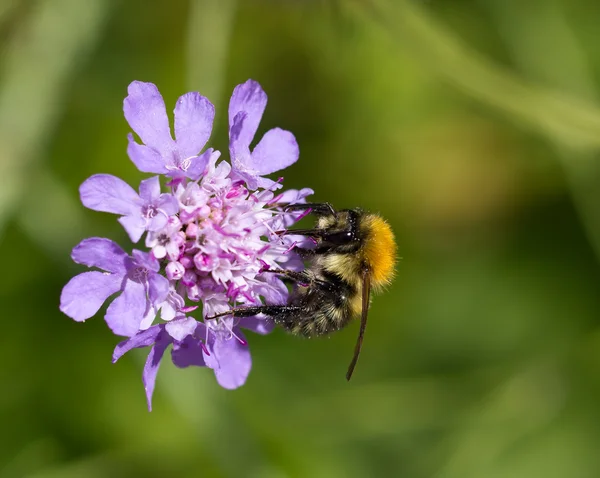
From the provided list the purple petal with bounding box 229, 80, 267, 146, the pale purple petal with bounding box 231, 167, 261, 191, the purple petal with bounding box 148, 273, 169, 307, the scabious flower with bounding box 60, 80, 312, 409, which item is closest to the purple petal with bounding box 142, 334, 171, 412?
the scabious flower with bounding box 60, 80, 312, 409

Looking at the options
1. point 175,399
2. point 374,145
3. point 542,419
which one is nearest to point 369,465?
point 542,419

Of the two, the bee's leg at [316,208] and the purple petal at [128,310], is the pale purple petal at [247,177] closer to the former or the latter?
the bee's leg at [316,208]

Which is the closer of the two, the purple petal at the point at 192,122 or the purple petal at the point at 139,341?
the purple petal at the point at 139,341

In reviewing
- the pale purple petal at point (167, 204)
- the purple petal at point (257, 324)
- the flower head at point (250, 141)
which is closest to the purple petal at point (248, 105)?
the flower head at point (250, 141)

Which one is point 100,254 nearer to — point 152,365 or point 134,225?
point 134,225

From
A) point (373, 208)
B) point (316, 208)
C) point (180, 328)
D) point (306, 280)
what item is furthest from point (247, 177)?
point (373, 208)

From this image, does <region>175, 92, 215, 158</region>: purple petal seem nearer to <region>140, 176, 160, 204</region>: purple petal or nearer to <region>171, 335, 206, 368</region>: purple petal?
<region>140, 176, 160, 204</region>: purple petal
